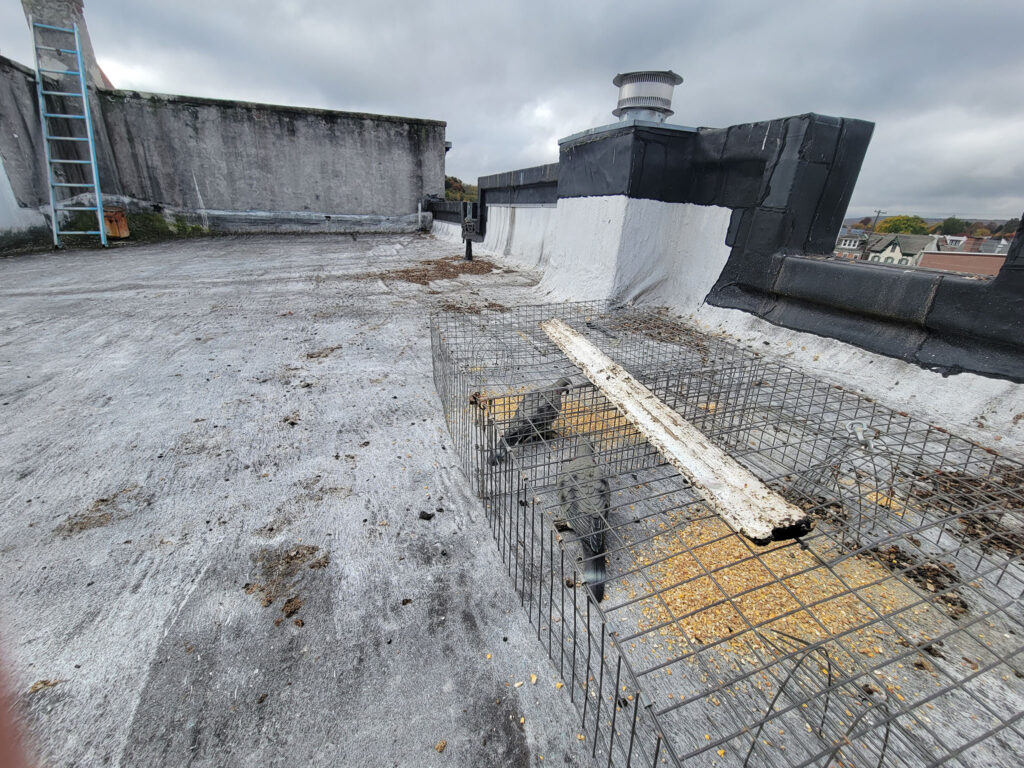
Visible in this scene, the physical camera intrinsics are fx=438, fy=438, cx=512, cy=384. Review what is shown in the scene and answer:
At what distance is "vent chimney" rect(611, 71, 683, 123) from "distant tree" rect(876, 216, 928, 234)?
74537mm

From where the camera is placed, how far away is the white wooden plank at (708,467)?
1486 millimetres

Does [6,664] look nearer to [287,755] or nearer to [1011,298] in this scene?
[287,755]

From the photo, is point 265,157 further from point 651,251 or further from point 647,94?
point 651,251

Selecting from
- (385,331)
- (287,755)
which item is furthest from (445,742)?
(385,331)

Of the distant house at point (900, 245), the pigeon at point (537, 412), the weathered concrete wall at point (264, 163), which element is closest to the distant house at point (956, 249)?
the distant house at point (900, 245)

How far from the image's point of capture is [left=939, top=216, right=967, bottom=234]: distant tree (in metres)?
52.3

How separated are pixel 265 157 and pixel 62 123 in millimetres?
4901

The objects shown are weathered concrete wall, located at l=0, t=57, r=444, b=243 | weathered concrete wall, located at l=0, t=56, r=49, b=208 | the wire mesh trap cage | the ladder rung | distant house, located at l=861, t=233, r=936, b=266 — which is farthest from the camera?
distant house, located at l=861, t=233, r=936, b=266

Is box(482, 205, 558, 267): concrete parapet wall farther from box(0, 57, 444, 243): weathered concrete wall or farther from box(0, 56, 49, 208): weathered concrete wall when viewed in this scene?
box(0, 56, 49, 208): weathered concrete wall

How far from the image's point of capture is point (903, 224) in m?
62.0

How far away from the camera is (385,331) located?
4.84 m

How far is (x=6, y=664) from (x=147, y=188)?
17.2 meters

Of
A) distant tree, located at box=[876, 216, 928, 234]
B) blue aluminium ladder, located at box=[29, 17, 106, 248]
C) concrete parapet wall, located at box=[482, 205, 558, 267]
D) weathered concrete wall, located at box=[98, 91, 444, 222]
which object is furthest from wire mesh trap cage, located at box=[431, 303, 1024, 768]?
distant tree, located at box=[876, 216, 928, 234]

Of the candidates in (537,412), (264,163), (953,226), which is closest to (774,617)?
(537,412)
